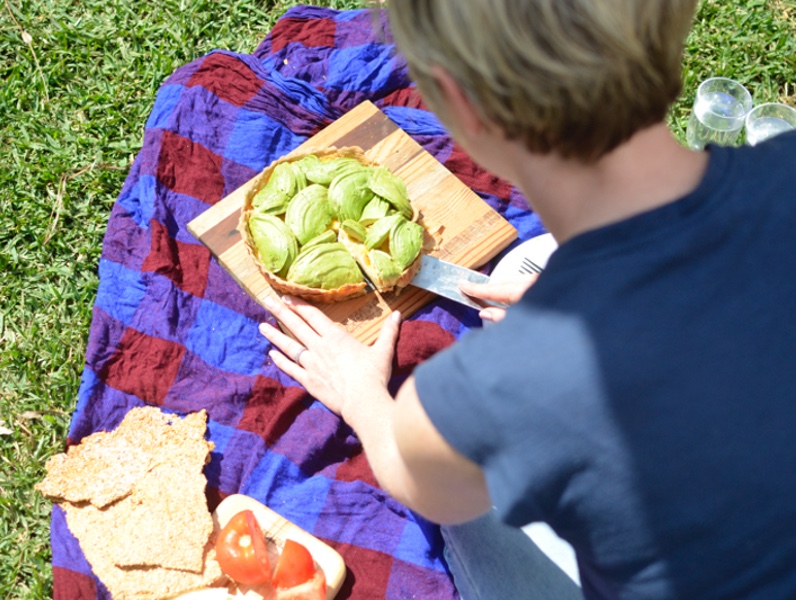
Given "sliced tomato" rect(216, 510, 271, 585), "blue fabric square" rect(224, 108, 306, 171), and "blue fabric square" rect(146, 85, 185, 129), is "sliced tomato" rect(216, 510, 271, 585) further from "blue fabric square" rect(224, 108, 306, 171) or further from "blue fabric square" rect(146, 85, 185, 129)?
"blue fabric square" rect(146, 85, 185, 129)

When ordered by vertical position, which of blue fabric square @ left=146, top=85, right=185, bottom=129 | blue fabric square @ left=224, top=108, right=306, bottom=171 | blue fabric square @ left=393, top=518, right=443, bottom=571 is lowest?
blue fabric square @ left=393, top=518, right=443, bottom=571

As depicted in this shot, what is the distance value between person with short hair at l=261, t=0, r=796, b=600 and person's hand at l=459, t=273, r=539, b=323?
4.60 feet

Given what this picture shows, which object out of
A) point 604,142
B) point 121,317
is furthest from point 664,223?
point 121,317

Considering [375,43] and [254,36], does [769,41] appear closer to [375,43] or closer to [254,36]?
[375,43]

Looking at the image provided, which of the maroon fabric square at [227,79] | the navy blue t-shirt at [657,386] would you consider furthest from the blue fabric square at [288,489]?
the maroon fabric square at [227,79]

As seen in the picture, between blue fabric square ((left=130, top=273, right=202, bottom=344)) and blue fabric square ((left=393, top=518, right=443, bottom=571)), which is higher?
blue fabric square ((left=130, top=273, right=202, bottom=344))

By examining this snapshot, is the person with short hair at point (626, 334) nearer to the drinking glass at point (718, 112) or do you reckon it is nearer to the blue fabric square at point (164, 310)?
the blue fabric square at point (164, 310)

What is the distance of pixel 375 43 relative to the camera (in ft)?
13.0

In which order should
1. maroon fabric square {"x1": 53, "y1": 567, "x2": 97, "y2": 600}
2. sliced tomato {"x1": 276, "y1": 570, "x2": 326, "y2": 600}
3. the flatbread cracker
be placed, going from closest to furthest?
sliced tomato {"x1": 276, "y1": 570, "x2": 326, "y2": 600}, the flatbread cracker, maroon fabric square {"x1": 53, "y1": 567, "x2": 97, "y2": 600}

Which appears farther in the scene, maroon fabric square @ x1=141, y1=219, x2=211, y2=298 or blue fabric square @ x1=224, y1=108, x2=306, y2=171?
blue fabric square @ x1=224, y1=108, x2=306, y2=171

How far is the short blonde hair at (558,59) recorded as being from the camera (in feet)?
4.45

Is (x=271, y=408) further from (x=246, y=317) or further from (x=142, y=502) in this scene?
(x=142, y=502)

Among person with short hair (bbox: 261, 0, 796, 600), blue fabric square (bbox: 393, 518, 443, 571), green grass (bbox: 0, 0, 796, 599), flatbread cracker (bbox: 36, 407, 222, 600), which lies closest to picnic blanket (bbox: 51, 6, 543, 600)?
blue fabric square (bbox: 393, 518, 443, 571)

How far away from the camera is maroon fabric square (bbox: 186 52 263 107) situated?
12.6ft
